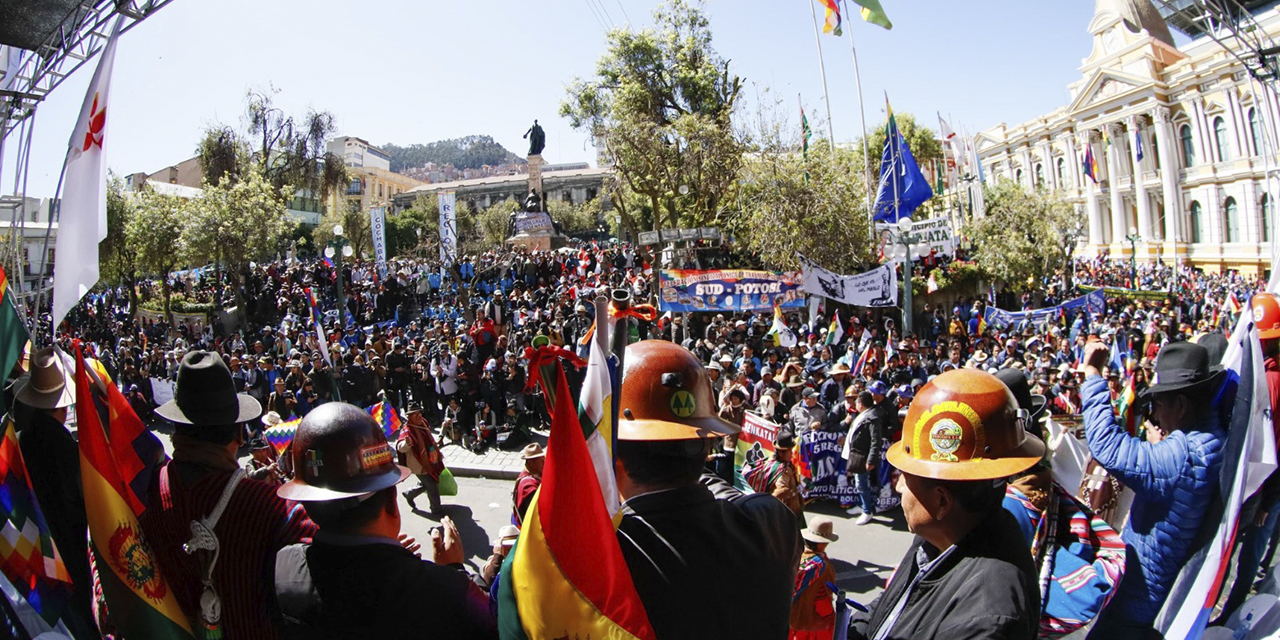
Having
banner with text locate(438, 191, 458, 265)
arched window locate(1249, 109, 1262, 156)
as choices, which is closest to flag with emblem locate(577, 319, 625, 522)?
banner with text locate(438, 191, 458, 265)

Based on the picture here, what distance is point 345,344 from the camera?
1650 centimetres

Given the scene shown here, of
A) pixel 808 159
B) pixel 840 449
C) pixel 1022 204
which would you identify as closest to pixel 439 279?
pixel 808 159

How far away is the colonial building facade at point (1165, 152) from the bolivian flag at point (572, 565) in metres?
35.2

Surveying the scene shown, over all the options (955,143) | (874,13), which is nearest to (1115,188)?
(955,143)

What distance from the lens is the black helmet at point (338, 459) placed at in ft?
6.86

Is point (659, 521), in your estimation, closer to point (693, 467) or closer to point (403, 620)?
point (693, 467)

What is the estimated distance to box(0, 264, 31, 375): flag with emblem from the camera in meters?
2.75

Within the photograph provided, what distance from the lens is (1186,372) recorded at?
309cm

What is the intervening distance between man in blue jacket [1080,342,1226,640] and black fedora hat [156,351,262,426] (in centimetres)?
339

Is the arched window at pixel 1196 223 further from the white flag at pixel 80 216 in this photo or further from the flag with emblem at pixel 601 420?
the white flag at pixel 80 216

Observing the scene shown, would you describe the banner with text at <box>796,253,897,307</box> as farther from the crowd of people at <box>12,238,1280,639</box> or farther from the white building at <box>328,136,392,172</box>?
the white building at <box>328,136,392,172</box>

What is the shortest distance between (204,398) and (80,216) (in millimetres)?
1461

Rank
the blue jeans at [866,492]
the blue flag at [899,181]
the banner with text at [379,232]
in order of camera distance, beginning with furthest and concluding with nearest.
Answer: the banner with text at [379,232]
the blue flag at [899,181]
the blue jeans at [866,492]

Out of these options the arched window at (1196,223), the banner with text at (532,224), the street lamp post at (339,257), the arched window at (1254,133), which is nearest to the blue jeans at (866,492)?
the street lamp post at (339,257)
